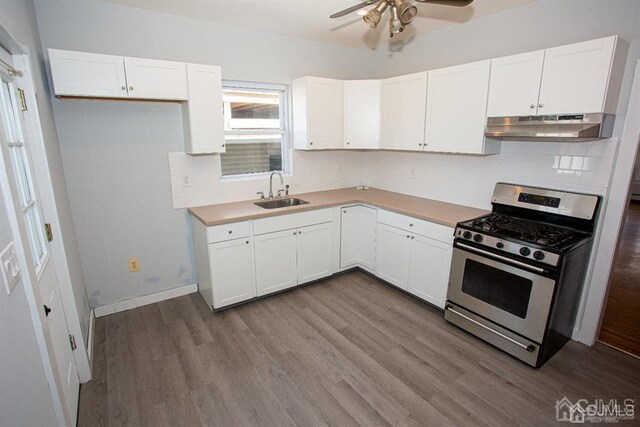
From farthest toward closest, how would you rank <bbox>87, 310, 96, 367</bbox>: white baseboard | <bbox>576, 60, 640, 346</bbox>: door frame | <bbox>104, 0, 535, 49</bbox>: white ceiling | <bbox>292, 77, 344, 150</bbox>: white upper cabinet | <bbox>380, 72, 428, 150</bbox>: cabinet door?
<bbox>292, 77, 344, 150</bbox>: white upper cabinet → <bbox>380, 72, 428, 150</bbox>: cabinet door → <bbox>104, 0, 535, 49</bbox>: white ceiling → <bbox>87, 310, 96, 367</bbox>: white baseboard → <bbox>576, 60, 640, 346</bbox>: door frame

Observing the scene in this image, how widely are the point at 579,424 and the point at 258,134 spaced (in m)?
3.45

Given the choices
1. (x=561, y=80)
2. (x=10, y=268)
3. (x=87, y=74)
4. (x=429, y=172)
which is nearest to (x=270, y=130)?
(x=87, y=74)

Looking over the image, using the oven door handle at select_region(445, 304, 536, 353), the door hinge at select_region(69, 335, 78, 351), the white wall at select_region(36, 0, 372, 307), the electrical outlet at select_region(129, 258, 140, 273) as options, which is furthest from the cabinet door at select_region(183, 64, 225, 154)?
the oven door handle at select_region(445, 304, 536, 353)

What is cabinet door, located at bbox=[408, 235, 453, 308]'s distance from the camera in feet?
9.37

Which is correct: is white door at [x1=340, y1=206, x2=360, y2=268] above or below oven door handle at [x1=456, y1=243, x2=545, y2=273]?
below

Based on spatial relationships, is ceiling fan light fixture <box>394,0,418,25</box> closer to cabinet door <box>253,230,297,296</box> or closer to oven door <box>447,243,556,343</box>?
oven door <box>447,243,556,343</box>

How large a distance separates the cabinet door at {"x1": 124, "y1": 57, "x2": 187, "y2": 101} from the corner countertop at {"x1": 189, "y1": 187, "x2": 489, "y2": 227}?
1042mm

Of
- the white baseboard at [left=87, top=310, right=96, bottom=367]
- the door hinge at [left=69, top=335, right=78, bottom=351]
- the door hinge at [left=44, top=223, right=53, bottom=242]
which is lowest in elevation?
the white baseboard at [left=87, top=310, right=96, bottom=367]

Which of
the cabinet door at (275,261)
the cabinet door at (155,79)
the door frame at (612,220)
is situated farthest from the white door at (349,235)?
the door frame at (612,220)

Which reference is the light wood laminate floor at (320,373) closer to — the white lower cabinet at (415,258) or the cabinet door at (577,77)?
the white lower cabinet at (415,258)

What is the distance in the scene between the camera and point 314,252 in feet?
11.4

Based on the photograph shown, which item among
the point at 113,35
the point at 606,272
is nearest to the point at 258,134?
the point at 113,35

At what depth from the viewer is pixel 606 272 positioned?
2430 millimetres

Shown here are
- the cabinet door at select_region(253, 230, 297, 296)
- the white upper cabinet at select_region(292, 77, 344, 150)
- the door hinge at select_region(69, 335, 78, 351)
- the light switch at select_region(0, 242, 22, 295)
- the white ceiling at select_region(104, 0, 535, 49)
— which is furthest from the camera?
the white upper cabinet at select_region(292, 77, 344, 150)
